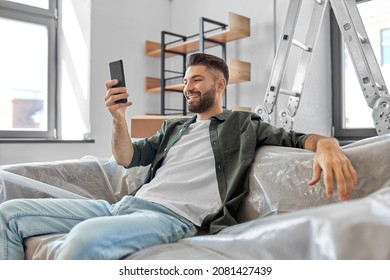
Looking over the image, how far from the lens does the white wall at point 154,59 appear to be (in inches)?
99.3

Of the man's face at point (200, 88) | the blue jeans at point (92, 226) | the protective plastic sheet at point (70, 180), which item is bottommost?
the blue jeans at point (92, 226)

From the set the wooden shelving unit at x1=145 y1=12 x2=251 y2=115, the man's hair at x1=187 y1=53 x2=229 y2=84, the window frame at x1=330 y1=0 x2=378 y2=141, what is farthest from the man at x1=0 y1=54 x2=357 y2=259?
the window frame at x1=330 y1=0 x2=378 y2=141

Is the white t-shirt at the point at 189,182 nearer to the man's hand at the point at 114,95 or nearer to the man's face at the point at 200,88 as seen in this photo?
the man's face at the point at 200,88

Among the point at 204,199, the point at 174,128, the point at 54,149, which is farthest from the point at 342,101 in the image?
the point at 54,149

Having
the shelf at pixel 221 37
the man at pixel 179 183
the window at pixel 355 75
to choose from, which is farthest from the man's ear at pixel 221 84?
the window at pixel 355 75

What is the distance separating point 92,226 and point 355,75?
2.15 metres

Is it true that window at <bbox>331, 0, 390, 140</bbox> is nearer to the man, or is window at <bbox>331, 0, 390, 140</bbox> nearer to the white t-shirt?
the man

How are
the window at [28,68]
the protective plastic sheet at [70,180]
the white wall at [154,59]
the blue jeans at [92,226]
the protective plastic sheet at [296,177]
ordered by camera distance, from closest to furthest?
the blue jeans at [92,226] < the protective plastic sheet at [296,177] < the protective plastic sheet at [70,180] < the white wall at [154,59] < the window at [28,68]

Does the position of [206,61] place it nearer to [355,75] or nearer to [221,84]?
[221,84]

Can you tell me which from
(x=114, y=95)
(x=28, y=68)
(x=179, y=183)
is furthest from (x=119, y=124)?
(x=28, y=68)

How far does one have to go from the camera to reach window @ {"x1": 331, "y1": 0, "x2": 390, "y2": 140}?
7.86ft

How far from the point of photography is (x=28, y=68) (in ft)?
9.39

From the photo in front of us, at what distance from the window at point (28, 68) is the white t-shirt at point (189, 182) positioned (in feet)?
6.03

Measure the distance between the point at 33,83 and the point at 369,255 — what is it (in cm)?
284
